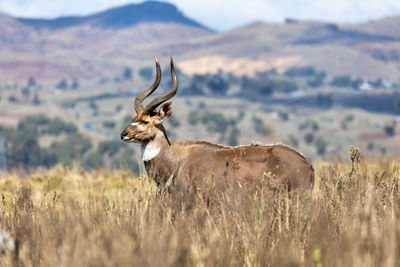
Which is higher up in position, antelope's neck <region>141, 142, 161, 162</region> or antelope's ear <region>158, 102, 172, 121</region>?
antelope's ear <region>158, 102, 172, 121</region>

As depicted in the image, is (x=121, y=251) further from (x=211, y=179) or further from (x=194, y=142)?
(x=194, y=142)

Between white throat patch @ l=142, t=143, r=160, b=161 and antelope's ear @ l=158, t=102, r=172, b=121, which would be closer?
white throat patch @ l=142, t=143, r=160, b=161

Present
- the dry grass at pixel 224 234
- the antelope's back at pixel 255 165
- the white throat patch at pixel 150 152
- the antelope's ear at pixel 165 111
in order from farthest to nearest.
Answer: the antelope's ear at pixel 165 111
the white throat patch at pixel 150 152
the antelope's back at pixel 255 165
the dry grass at pixel 224 234

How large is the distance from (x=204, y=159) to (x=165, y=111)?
4.28 ft

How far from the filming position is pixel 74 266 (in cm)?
531

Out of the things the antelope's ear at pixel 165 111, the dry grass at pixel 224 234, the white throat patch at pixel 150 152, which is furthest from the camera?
the antelope's ear at pixel 165 111

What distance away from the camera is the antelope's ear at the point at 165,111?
36.4 feet

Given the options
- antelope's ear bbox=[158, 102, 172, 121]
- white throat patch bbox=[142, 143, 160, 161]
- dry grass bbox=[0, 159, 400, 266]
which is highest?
antelope's ear bbox=[158, 102, 172, 121]

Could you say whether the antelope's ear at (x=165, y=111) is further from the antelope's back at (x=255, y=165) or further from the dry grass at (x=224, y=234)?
the dry grass at (x=224, y=234)

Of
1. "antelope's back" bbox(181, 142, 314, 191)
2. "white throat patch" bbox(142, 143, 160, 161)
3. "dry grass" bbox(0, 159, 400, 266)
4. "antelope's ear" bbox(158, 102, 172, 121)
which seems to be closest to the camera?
"dry grass" bbox(0, 159, 400, 266)

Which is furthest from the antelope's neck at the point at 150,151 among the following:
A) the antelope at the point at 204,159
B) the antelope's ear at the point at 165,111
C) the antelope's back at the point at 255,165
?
the antelope's back at the point at 255,165

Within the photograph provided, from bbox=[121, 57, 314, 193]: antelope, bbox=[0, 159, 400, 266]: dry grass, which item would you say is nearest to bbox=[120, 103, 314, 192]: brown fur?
bbox=[121, 57, 314, 193]: antelope

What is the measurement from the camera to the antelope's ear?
36.4 feet

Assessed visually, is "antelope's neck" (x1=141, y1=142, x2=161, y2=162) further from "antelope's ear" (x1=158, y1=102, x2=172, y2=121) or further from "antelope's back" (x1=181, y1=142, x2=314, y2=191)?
"antelope's back" (x1=181, y1=142, x2=314, y2=191)
